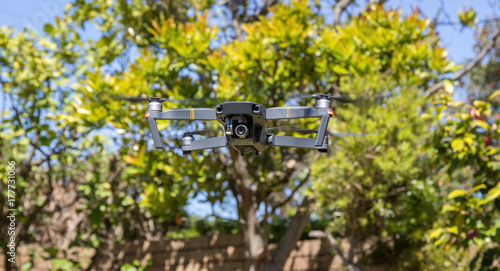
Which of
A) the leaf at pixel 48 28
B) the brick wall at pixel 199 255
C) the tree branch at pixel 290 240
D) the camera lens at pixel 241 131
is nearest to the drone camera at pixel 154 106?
the camera lens at pixel 241 131

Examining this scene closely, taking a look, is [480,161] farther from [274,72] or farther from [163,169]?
[163,169]

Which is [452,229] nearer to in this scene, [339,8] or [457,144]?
[457,144]

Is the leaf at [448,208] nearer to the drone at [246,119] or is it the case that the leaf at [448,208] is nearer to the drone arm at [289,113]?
the drone at [246,119]

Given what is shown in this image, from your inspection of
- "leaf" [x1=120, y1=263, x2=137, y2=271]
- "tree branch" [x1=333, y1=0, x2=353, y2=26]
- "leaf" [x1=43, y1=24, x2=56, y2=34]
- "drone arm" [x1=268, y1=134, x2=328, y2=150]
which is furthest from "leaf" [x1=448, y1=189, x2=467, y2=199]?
"leaf" [x1=43, y1=24, x2=56, y2=34]

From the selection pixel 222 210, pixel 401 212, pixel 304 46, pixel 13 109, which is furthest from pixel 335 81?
pixel 13 109

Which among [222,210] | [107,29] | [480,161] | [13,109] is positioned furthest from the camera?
[222,210]

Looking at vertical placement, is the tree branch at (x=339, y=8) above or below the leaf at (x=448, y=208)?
above

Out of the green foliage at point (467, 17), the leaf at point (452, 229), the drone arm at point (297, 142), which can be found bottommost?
the leaf at point (452, 229)
